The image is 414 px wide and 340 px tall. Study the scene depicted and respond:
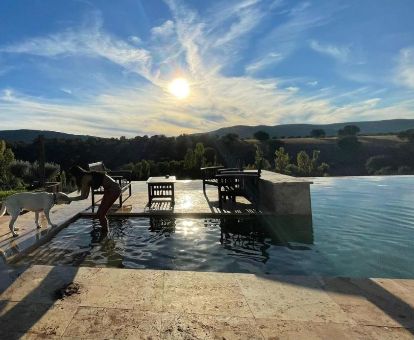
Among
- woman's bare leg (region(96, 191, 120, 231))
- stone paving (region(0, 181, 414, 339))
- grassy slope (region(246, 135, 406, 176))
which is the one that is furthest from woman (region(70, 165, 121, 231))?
grassy slope (region(246, 135, 406, 176))

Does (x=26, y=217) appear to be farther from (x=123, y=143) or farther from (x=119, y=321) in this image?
(x=123, y=143)

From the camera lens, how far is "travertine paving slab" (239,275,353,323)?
299 cm

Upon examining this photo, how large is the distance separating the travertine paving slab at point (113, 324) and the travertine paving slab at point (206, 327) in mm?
106

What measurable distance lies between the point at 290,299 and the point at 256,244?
2.40 meters

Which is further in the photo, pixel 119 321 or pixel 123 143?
pixel 123 143

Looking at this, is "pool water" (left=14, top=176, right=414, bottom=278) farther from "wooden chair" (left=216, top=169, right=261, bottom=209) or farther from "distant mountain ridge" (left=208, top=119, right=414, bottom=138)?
"distant mountain ridge" (left=208, top=119, right=414, bottom=138)

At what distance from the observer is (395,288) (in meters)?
3.57

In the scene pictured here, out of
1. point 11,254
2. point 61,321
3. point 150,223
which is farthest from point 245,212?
point 61,321

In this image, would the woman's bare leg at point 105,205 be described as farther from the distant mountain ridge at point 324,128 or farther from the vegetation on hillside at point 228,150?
the distant mountain ridge at point 324,128

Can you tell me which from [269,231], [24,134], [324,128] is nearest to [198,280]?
[269,231]

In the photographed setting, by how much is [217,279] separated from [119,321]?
1327 mm

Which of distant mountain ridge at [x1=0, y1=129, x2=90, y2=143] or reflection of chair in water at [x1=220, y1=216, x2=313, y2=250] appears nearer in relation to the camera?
reflection of chair in water at [x1=220, y1=216, x2=313, y2=250]

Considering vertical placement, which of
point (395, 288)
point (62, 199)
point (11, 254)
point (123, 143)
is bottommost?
point (395, 288)

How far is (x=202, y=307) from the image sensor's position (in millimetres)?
3191
